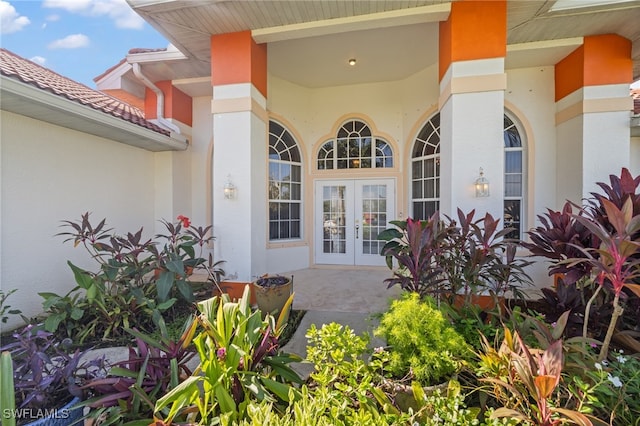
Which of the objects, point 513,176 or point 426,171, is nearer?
point 513,176

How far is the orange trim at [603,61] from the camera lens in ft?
14.4

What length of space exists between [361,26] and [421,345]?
441 centimetres

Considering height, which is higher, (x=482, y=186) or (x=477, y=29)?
(x=477, y=29)

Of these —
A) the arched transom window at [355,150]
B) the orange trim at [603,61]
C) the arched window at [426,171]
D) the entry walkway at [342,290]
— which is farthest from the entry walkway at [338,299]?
the orange trim at [603,61]

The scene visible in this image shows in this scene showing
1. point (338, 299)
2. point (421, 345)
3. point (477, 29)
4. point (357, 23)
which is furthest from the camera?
point (338, 299)

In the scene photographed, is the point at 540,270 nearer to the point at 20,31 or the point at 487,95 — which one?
the point at 487,95

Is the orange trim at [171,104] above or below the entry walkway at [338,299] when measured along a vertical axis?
above

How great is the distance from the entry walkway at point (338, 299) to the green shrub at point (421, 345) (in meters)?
0.55

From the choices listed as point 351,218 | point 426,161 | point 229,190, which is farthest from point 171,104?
point 426,161

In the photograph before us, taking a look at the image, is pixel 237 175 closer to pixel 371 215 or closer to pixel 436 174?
pixel 371 215

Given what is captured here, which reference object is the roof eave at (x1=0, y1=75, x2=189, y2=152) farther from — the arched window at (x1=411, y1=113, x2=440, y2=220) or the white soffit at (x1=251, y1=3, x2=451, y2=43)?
the arched window at (x1=411, y1=113, x2=440, y2=220)

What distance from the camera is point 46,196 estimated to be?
4.12 metres

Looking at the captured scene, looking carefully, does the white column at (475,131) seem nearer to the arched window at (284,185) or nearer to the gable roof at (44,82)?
the arched window at (284,185)

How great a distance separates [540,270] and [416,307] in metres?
4.70
